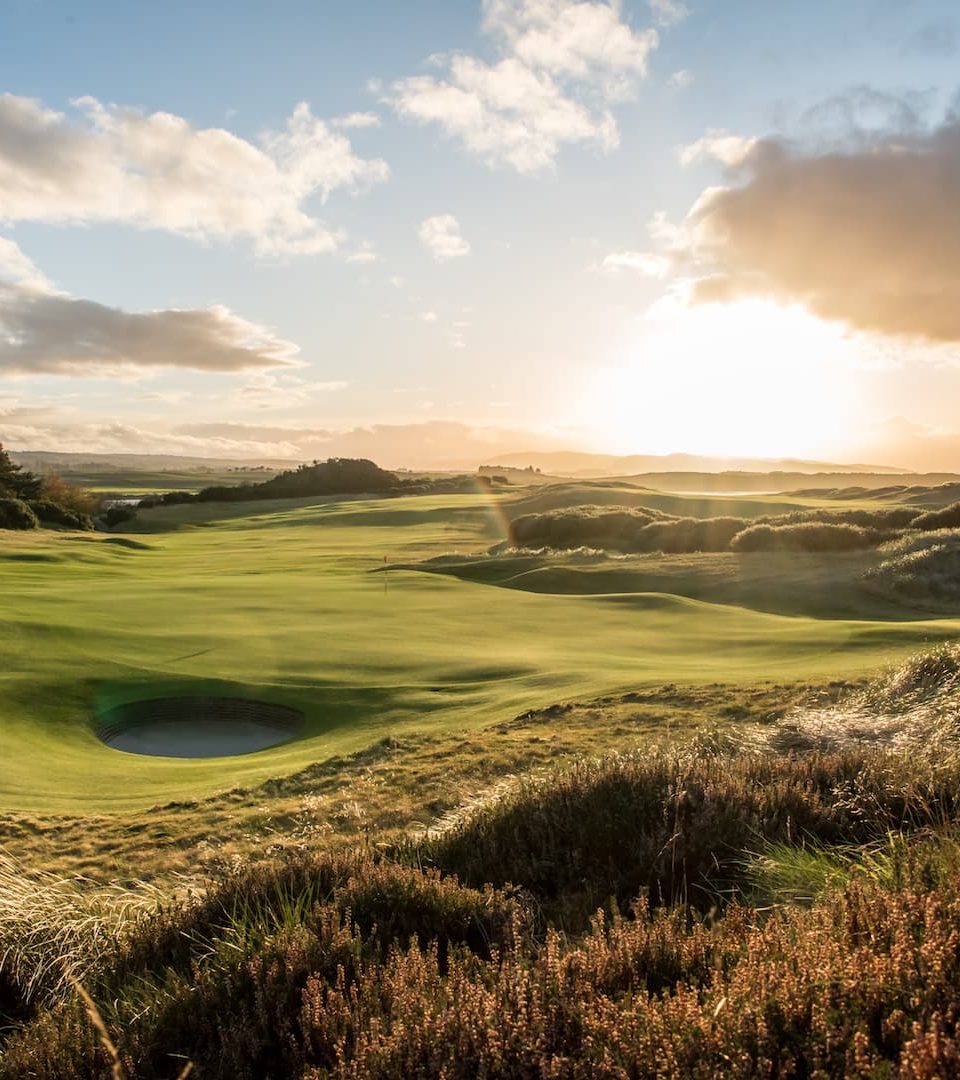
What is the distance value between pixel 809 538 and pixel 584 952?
126 ft

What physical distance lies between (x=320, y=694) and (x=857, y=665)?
10.3m

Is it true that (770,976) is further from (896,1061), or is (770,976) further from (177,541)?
(177,541)

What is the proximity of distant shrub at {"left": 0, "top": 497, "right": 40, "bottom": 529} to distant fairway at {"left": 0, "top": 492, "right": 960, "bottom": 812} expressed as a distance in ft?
90.4

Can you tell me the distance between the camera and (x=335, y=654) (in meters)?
19.6

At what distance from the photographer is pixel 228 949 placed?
4355 millimetres

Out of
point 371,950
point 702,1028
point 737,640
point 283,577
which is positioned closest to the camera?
point 702,1028

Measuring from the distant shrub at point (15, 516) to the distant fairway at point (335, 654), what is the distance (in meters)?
27.5

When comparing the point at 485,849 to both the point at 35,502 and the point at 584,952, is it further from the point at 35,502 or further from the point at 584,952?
the point at 35,502

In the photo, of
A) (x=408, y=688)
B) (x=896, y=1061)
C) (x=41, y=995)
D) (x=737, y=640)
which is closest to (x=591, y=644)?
(x=737, y=640)

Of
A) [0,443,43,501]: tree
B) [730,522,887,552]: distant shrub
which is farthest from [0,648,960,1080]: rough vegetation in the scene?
[0,443,43,501]: tree

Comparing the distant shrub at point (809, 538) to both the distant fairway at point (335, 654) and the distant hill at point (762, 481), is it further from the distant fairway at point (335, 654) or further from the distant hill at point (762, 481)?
the distant hill at point (762, 481)

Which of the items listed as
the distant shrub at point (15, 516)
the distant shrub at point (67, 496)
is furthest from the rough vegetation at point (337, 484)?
the distant shrub at point (15, 516)

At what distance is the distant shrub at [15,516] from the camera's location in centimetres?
5872

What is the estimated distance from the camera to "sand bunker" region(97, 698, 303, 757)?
1575 cm
